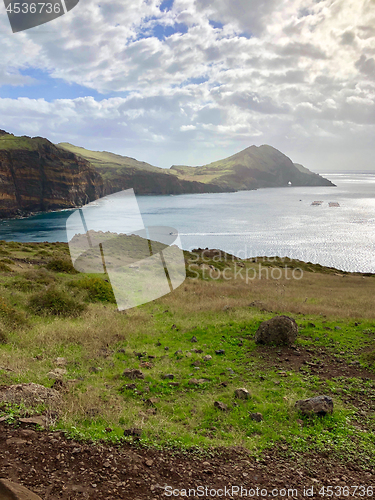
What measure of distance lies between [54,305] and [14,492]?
1035 centimetres

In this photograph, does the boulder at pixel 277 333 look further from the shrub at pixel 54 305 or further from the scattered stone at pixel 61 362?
the shrub at pixel 54 305

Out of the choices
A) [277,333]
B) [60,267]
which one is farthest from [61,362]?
[60,267]

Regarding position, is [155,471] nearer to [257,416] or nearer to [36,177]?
[257,416]

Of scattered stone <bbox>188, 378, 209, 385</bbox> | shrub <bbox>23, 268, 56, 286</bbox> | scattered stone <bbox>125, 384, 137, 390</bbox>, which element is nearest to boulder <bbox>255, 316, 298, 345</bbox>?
Answer: scattered stone <bbox>188, 378, 209, 385</bbox>

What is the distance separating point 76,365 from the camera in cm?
855

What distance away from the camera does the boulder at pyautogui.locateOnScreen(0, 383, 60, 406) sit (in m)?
5.81

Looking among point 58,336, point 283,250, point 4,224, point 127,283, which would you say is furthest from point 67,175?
point 58,336

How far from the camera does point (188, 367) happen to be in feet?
29.7

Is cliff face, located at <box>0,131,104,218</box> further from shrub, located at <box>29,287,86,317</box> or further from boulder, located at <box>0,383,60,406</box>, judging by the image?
boulder, located at <box>0,383,60,406</box>

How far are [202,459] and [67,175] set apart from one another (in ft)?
548

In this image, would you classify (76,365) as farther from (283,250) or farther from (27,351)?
(283,250)

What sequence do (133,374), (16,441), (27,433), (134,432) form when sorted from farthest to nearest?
(133,374) < (134,432) < (27,433) < (16,441)

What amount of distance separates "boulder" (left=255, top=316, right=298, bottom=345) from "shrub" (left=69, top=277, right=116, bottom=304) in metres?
8.74

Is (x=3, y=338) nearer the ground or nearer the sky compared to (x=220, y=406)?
nearer the sky
